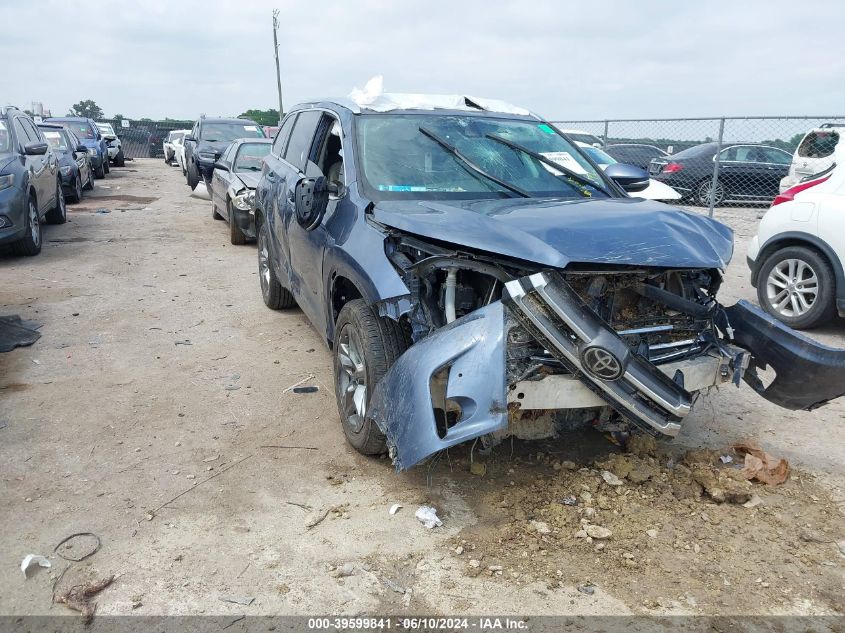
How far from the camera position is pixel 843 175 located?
241 inches

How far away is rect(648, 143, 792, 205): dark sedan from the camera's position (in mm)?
14055

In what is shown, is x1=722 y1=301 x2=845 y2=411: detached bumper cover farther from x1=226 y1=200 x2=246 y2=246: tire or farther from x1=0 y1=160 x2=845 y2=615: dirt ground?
x1=226 y1=200 x2=246 y2=246: tire

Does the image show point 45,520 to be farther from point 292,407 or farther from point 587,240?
point 587,240

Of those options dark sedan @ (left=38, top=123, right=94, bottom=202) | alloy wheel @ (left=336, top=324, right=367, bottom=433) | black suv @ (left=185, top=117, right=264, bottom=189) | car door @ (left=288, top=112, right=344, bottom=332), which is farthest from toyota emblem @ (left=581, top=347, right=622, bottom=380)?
black suv @ (left=185, top=117, right=264, bottom=189)

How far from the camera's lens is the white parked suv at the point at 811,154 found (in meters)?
11.1

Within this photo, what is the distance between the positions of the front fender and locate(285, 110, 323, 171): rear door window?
8.56 ft

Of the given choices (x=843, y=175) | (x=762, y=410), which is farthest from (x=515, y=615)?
(x=843, y=175)

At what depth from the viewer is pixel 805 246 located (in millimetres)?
6363

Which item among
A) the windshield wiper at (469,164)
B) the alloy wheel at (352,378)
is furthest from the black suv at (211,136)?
the alloy wheel at (352,378)

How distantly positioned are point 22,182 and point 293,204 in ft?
19.0

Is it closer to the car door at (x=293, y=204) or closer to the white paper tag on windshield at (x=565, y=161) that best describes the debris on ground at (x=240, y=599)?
the car door at (x=293, y=204)

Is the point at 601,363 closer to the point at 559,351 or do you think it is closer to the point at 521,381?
the point at 559,351

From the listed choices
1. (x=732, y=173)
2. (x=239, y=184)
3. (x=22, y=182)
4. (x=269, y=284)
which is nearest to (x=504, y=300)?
(x=269, y=284)

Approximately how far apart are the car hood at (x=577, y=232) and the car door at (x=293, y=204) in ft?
4.48
